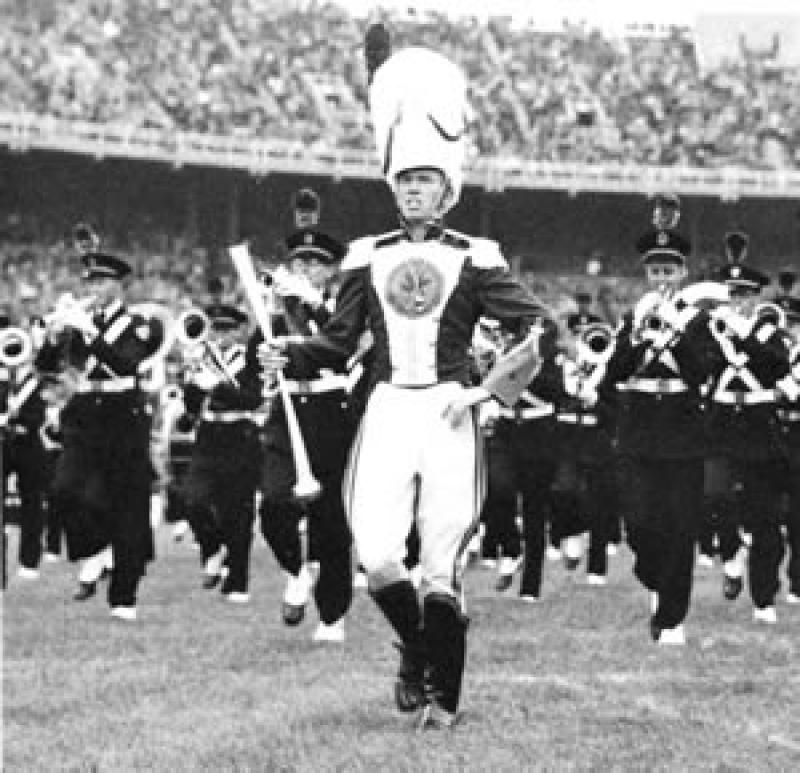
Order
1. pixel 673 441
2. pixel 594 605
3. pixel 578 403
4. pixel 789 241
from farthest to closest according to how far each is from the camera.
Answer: pixel 789 241, pixel 578 403, pixel 594 605, pixel 673 441

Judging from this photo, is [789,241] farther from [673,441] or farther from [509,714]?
[509,714]

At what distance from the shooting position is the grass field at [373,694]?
265 inches

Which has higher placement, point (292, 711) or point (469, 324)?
point (469, 324)

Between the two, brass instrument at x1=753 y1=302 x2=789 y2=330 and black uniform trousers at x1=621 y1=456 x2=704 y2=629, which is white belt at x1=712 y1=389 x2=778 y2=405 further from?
black uniform trousers at x1=621 y1=456 x2=704 y2=629

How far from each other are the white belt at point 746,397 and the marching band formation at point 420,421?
0.01 meters

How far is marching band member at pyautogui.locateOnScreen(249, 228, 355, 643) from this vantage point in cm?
1080

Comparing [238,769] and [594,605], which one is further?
[594,605]

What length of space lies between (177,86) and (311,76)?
3.38 m

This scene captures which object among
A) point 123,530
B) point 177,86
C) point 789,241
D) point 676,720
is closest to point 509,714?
point 676,720

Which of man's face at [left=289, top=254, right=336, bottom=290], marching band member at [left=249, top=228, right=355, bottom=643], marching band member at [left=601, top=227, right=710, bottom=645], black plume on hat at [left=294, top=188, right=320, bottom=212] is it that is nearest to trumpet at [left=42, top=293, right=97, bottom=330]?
marching band member at [left=249, top=228, right=355, bottom=643]

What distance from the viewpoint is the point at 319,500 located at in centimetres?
1084

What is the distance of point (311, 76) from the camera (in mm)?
40906

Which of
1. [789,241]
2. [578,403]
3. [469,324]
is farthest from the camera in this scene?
[789,241]

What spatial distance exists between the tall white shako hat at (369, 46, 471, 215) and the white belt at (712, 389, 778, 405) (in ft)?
18.1
